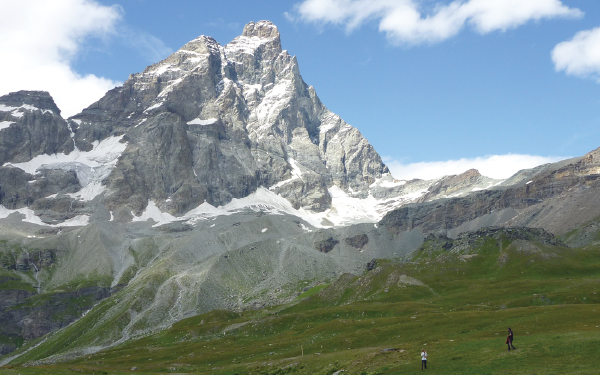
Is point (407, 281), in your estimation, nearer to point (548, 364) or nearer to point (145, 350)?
point (145, 350)

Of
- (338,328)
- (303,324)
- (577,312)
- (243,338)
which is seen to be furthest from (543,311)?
(243,338)

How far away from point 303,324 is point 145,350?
150 feet

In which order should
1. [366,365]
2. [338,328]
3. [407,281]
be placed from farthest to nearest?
1. [407,281]
2. [338,328]
3. [366,365]

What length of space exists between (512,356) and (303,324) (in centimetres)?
9630

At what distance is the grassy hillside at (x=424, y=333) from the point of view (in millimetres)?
53750

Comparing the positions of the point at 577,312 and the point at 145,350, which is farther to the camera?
the point at 145,350

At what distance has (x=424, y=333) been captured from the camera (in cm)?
9138

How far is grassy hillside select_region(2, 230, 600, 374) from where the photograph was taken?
53750 millimetres

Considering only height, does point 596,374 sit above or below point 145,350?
above

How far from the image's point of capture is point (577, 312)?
83625 mm

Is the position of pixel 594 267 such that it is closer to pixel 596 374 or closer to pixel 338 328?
pixel 338 328

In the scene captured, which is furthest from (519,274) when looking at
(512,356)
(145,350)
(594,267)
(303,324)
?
(512,356)

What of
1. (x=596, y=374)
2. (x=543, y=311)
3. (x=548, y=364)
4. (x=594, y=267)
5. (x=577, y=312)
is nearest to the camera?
(x=596, y=374)

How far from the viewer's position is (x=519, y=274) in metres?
184
